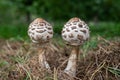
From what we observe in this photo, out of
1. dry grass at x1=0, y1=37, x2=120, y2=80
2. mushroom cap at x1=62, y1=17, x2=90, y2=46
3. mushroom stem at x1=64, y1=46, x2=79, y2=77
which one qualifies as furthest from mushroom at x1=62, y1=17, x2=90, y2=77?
dry grass at x1=0, y1=37, x2=120, y2=80

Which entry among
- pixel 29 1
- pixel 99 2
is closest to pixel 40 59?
pixel 29 1

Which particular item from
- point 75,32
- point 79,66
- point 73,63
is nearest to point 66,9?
point 79,66

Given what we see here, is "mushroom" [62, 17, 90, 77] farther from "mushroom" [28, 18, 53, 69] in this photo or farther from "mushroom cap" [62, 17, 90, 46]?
"mushroom" [28, 18, 53, 69]

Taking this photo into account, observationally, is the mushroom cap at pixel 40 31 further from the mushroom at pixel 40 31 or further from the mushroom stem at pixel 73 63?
the mushroom stem at pixel 73 63

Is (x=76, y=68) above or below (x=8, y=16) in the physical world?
below

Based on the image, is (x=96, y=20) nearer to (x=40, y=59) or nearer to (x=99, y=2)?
(x=99, y=2)

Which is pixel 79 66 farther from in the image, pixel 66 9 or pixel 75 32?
pixel 66 9

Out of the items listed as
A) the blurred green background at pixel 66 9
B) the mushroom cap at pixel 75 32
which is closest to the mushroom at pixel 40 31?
the mushroom cap at pixel 75 32

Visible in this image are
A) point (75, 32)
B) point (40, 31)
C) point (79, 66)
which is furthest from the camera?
point (79, 66)
